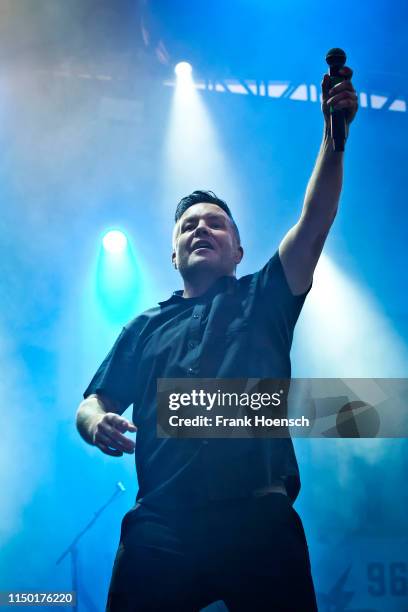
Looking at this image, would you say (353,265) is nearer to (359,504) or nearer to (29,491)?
(359,504)

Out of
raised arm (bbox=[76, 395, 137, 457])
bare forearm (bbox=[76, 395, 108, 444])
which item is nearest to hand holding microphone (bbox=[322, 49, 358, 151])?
raised arm (bbox=[76, 395, 137, 457])

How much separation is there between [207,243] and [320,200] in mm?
505

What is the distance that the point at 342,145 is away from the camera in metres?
1.40

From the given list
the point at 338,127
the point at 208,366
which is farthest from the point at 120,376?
the point at 338,127

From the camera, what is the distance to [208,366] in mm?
1673

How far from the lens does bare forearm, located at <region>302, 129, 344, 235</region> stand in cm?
146

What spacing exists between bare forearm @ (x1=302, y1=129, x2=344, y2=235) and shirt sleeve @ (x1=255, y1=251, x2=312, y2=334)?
0.17 metres

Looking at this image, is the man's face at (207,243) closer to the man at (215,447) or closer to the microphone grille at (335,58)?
the man at (215,447)

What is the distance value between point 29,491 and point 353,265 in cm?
168

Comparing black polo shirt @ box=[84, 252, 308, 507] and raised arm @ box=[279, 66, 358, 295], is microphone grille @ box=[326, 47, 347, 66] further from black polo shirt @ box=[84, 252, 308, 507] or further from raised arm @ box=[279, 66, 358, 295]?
black polo shirt @ box=[84, 252, 308, 507]

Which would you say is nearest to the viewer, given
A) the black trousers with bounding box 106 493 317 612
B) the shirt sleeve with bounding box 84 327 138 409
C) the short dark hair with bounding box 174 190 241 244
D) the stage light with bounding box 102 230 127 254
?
the black trousers with bounding box 106 493 317 612

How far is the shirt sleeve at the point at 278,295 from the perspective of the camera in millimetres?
1613

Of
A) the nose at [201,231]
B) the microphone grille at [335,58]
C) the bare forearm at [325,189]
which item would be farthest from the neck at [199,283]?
the microphone grille at [335,58]

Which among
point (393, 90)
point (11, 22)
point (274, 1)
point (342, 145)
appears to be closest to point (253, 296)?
point (342, 145)
